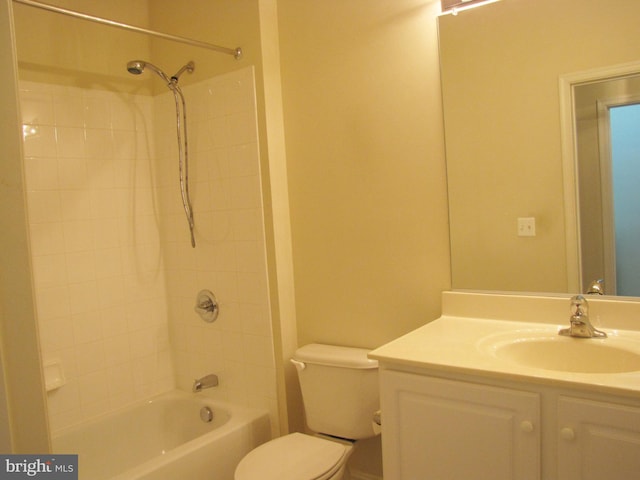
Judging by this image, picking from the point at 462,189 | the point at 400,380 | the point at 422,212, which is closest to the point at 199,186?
the point at 422,212

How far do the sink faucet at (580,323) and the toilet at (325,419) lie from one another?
0.72m

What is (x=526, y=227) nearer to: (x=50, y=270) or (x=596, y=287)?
(x=596, y=287)

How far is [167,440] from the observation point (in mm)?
2475

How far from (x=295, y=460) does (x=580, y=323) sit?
109 cm

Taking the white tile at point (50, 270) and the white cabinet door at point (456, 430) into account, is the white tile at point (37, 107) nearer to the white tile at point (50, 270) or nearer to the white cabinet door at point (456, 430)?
the white tile at point (50, 270)

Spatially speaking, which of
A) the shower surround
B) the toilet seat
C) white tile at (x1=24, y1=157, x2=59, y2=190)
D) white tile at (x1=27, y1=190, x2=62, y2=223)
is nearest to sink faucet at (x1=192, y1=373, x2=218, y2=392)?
the shower surround

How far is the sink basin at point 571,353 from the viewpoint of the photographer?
4.63ft

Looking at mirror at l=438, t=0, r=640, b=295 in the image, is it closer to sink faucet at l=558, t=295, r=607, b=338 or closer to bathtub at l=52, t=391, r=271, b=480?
sink faucet at l=558, t=295, r=607, b=338

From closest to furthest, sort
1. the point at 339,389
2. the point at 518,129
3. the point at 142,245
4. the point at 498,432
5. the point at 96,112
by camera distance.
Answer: the point at 498,432
the point at 518,129
the point at 339,389
the point at 96,112
the point at 142,245

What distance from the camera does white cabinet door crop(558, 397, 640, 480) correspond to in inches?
43.2

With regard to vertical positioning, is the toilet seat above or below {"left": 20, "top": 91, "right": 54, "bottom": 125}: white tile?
below

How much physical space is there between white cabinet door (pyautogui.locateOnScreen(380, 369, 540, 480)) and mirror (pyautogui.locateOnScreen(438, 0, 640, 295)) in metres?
0.58

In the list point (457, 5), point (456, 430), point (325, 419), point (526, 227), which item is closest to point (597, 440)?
point (456, 430)

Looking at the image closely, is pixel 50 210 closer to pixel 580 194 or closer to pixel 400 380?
pixel 400 380
